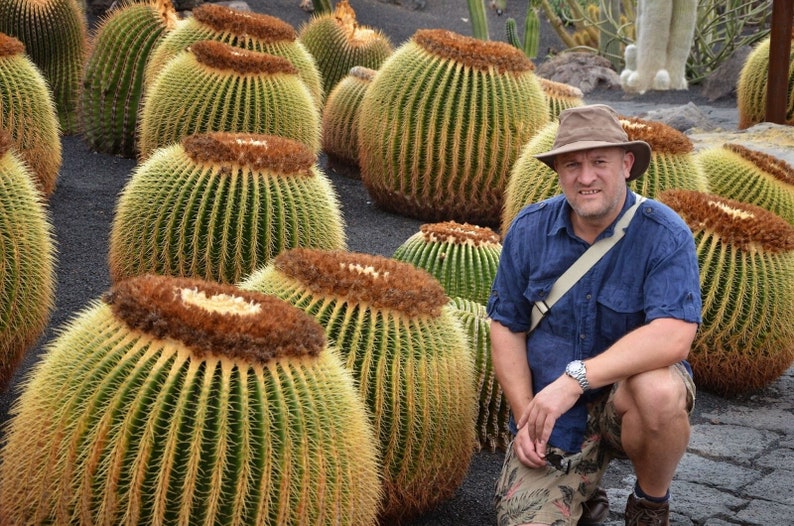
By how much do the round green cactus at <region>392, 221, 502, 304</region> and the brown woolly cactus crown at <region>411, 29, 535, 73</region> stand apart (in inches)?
83.0

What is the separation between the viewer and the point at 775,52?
8.84 m

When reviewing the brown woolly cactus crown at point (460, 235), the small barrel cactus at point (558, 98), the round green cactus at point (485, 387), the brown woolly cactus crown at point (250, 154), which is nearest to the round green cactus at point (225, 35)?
the small barrel cactus at point (558, 98)

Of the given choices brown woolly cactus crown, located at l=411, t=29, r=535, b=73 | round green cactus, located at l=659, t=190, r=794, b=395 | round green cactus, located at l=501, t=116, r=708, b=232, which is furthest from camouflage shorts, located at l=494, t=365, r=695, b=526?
brown woolly cactus crown, located at l=411, t=29, r=535, b=73

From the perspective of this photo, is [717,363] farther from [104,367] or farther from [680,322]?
[104,367]

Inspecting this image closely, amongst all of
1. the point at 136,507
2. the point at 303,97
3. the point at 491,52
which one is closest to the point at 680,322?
the point at 136,507

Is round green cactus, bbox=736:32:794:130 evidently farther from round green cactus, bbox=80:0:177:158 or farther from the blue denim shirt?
the blue denim shirt

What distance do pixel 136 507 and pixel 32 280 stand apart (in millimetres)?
1708

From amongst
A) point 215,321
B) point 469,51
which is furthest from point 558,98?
point 215,321

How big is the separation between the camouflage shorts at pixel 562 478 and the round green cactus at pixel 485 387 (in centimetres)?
70

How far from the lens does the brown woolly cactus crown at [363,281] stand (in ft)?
10.8

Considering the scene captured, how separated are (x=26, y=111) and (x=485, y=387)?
328 cm

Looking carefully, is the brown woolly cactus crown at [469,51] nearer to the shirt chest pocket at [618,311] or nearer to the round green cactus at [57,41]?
the round green cactus at [57,41]

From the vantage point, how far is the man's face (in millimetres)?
3176

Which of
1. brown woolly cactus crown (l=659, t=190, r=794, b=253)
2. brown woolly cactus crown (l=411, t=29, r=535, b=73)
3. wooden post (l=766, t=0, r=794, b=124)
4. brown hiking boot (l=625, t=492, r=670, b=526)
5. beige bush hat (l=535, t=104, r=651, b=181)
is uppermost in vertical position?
beige bush hat (l=535, t=104, r=651, b=181)
